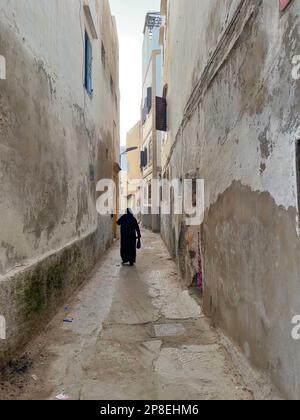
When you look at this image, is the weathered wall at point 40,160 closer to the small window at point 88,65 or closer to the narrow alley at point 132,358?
the narrow alley at point 132,358

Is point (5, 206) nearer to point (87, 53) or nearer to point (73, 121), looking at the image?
point (73, 121)

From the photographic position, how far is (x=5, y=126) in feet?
10.4

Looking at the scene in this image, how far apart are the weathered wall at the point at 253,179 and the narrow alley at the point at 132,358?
30 centimetres

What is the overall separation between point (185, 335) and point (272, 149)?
2546 mm

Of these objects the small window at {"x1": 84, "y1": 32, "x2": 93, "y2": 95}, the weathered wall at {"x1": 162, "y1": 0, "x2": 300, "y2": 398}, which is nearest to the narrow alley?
the weathered wall at {"x1": 162, "y1": 0, "x2": 300, "y2": 398}

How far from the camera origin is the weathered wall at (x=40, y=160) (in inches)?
126

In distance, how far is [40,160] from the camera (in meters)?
4.12

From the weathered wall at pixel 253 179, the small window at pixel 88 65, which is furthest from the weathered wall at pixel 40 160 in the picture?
the weathered wall at pixel 253 179

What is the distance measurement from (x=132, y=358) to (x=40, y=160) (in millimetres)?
2455

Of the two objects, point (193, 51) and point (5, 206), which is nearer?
point (5, 206)

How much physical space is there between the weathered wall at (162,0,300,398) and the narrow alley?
300 millimetres

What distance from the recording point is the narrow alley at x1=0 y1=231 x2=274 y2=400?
2.75 metres

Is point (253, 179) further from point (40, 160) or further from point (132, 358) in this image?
point (40, 160)

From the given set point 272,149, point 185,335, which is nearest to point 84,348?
point 185,335
